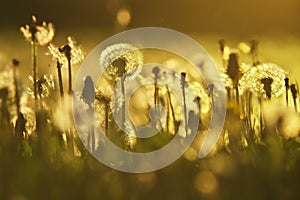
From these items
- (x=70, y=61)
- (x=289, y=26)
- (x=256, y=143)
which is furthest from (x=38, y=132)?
(x=289, y=26)

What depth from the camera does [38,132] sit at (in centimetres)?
414

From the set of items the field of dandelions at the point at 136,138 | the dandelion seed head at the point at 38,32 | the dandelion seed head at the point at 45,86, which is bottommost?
the field of dandelions at the point at 136,138

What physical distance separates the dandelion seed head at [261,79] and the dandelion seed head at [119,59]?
0.61 m

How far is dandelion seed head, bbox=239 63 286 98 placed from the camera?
4.50 m

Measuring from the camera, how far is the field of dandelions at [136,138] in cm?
330

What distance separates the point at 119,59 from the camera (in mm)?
4594

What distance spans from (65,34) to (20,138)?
5981mm

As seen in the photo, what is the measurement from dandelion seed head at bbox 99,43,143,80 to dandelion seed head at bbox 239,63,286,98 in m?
0.61

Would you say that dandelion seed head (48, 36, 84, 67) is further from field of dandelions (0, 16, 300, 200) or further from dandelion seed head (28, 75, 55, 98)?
dandelion seed head (28, 75, 55, 98)

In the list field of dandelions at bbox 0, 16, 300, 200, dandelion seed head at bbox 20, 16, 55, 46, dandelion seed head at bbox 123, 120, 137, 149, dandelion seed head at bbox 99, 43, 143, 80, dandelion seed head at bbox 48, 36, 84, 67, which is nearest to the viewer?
field of dandelions at bbox 0, 16, 300, 200

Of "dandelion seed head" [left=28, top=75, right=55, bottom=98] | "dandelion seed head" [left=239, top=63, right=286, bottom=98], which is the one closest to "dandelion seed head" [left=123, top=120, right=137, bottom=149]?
"dandelion seed head" [left=28, top=75, right=55, bottom=98]

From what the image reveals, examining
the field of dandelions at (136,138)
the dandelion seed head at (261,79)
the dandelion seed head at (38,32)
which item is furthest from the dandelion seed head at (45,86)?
the dandelion seed head at (261,79)

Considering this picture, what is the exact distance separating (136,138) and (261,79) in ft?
2.77

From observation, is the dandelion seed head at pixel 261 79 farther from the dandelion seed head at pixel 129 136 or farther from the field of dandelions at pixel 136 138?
the dandelion seed head at pixel 129 136
